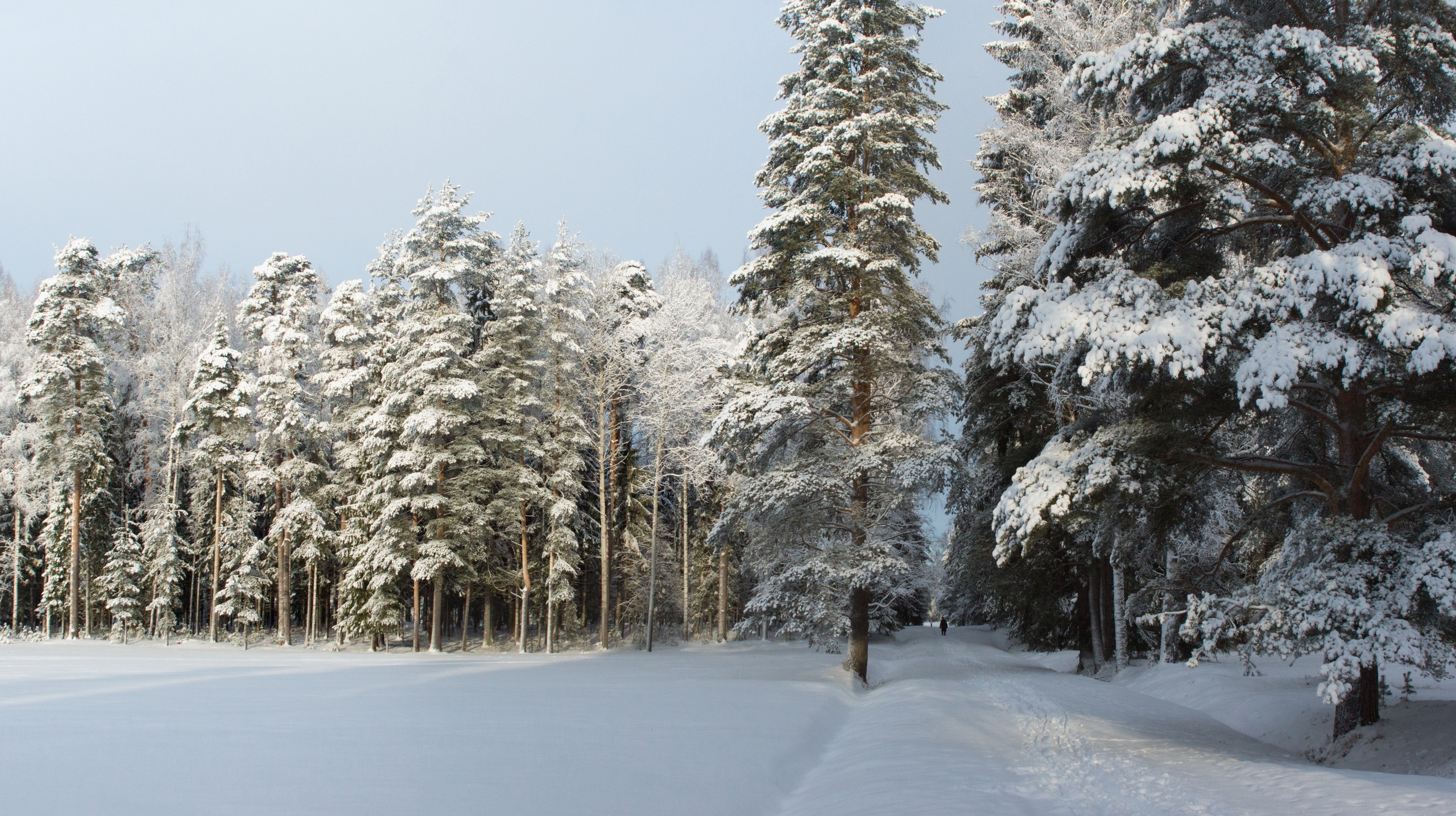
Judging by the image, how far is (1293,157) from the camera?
32.9ft

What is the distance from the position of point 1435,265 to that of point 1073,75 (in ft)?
14.9

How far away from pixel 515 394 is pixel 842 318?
12918 millimetres

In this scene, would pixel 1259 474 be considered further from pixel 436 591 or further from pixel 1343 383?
pixel 436 591

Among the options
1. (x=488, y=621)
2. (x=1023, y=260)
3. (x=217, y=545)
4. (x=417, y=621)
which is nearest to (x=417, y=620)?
(x=417, y=621)

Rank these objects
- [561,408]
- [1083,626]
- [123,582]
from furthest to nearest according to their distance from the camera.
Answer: [123,582] → [561,408] → [1083,626]

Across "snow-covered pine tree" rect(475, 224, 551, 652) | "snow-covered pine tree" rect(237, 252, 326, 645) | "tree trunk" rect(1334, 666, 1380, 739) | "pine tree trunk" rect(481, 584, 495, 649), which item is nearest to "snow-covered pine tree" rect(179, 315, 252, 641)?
"snow-covered pine tree" rect(237, 252, 326, 645)

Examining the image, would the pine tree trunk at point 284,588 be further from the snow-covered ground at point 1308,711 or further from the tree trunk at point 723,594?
the snow-covered ground at point 1308,711

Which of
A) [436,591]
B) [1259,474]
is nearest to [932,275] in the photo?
[1259,474]

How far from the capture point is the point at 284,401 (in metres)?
29.2

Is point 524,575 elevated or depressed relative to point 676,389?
depressed

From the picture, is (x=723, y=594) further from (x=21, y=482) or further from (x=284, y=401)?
(x=21, y=482)

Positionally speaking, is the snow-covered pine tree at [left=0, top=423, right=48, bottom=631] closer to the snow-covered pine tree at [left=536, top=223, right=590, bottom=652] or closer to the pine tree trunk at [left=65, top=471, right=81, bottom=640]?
the pine tree trunk at [left=65, top=471, right=81, bottom=640]

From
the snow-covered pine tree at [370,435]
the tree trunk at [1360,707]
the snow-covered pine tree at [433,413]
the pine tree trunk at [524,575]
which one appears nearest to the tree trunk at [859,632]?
the tree trunk at [1360,707]

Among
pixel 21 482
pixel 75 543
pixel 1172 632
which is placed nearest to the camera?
pixel 1172 632
